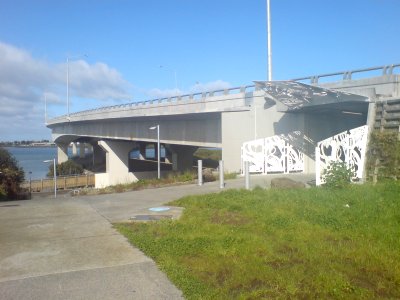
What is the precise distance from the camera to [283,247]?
6.69 m

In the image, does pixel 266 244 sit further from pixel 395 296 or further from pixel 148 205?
pixel 148 205

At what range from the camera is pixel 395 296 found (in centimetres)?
468

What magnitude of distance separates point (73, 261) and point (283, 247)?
3.26 meters

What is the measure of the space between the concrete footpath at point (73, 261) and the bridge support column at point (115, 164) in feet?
101

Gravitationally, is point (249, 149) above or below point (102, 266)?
above

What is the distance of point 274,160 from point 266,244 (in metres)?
15.3

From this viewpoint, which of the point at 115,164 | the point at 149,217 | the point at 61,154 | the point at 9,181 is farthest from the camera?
the point at 61,154

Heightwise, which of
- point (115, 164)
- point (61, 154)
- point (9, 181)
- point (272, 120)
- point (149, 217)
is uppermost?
point (272, 120)

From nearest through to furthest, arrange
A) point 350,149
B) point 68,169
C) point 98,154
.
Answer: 1. point 350,149
2. point 68,169
3. point 98,154

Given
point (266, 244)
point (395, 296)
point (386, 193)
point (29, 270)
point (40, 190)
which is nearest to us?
point (395, 296)

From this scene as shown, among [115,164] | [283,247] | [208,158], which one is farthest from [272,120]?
[208,158]

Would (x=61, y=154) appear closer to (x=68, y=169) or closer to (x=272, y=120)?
(x=68, y=169)

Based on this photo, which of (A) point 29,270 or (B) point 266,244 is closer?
(A) point 29,270

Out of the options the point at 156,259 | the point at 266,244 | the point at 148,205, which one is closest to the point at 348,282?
the point at 266,244
